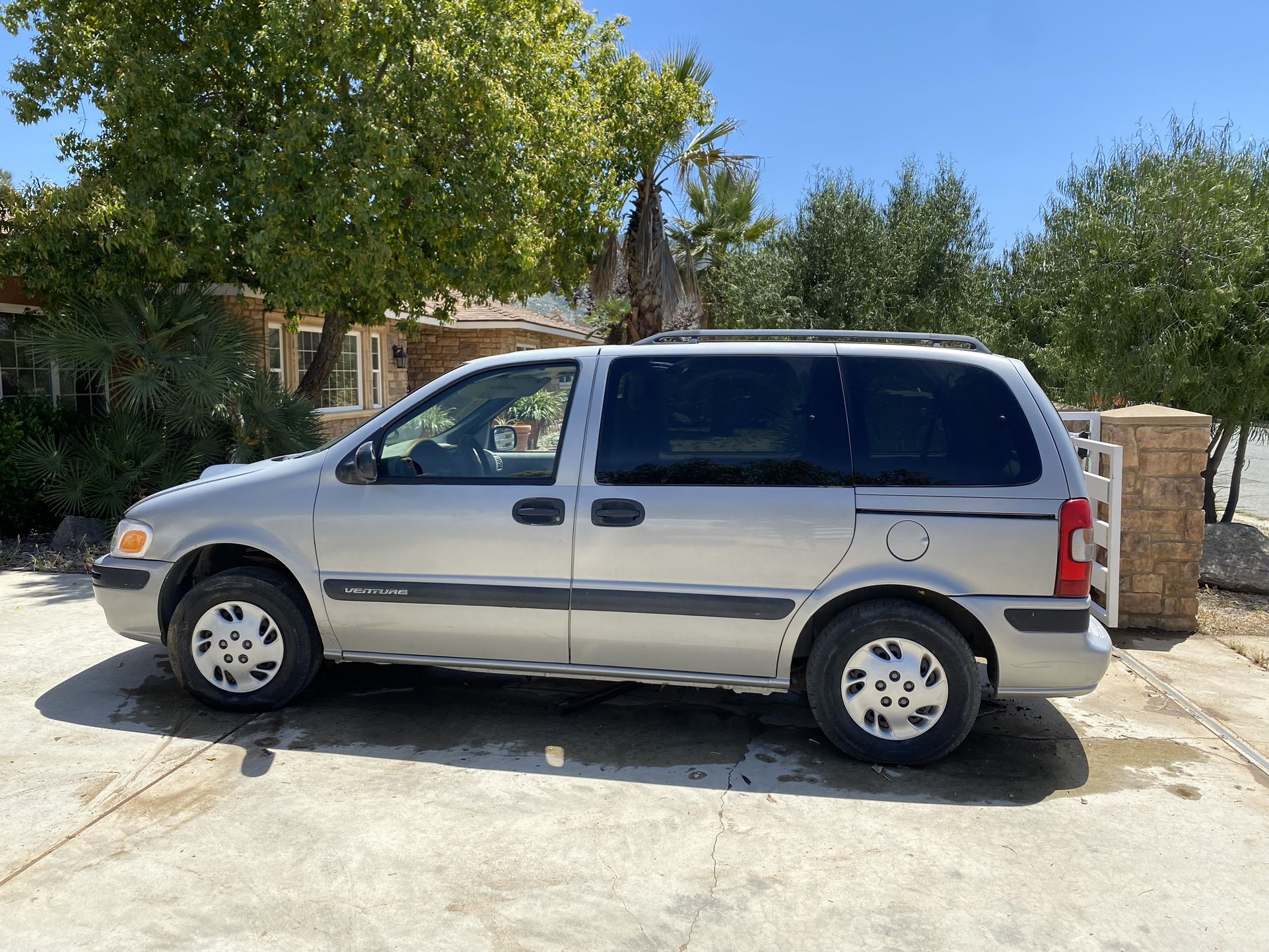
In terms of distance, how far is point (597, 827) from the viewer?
12.4 ft

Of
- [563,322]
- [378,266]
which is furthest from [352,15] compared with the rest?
[563,322]

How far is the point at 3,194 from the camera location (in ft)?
31.7

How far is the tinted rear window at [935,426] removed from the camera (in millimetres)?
4238

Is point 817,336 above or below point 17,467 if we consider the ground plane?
above

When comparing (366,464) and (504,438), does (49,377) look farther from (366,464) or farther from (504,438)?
(504,438)

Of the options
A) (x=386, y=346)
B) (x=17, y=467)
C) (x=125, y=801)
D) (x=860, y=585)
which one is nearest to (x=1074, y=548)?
(x=860, y=585)

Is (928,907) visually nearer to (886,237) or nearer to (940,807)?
(940,807)

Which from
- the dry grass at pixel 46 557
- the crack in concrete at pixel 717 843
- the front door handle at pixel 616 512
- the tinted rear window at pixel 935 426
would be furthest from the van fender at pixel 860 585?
the dry grass at pixel 46 557

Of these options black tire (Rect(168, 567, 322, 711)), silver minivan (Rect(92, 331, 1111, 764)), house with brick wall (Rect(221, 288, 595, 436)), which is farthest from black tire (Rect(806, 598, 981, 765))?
house with brick wall (Rect(221, 288, 595, 436))

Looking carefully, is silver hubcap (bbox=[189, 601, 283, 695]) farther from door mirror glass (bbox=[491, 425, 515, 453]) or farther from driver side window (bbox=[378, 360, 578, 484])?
door mirror glass (bbox=[491, 425, 515, 453])

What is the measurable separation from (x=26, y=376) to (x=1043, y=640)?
1148 cm

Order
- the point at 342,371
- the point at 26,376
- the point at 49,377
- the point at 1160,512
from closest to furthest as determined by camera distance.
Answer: the point at 1160,512 < the point at 26,376 < the point at 49,377 < the point at 342,371

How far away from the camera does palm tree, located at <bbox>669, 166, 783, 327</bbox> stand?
2250 cm

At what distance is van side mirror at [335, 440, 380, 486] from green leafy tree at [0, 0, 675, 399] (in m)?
5.98
